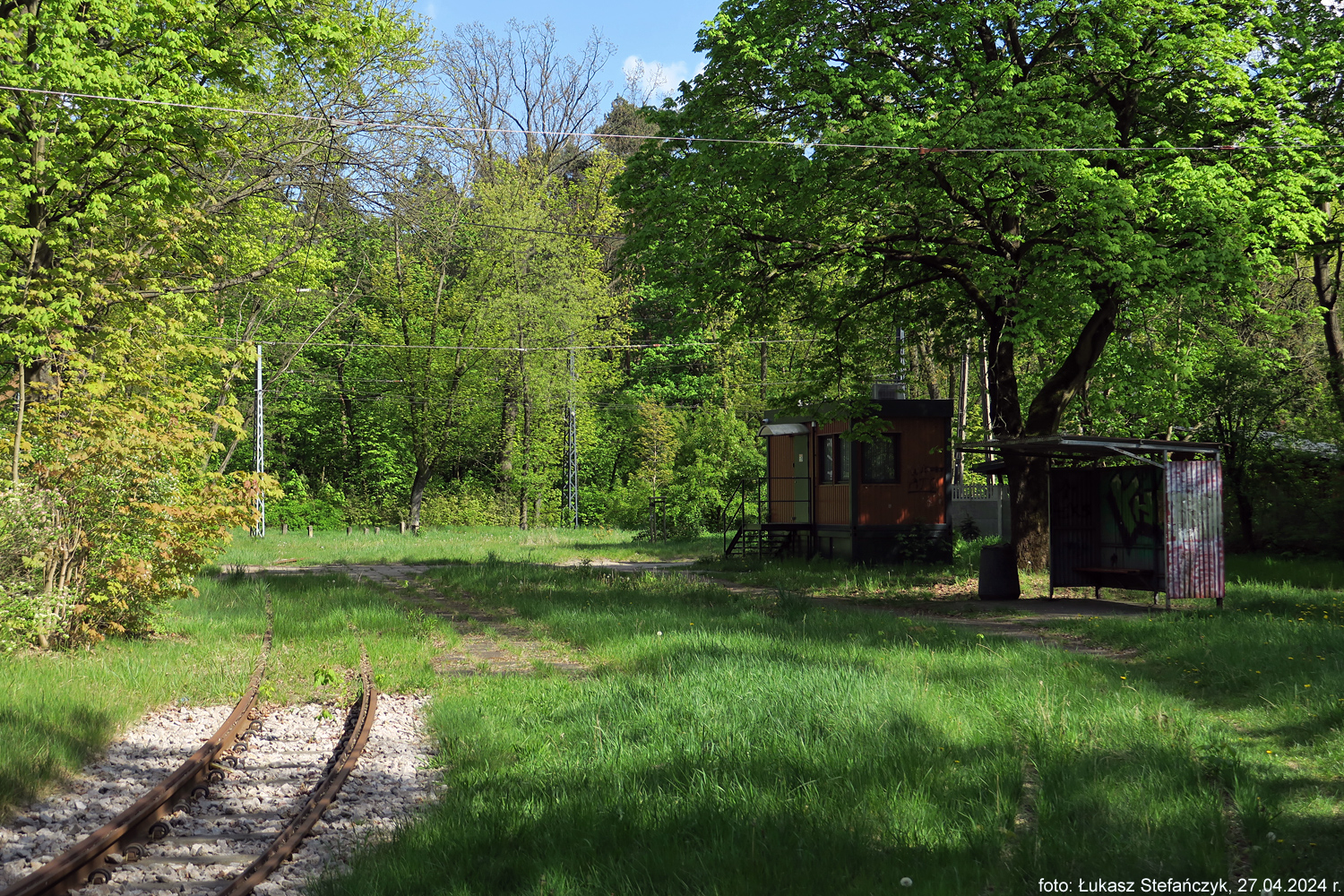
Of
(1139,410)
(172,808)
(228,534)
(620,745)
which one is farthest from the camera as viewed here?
(1139,410)

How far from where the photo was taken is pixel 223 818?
245 inches

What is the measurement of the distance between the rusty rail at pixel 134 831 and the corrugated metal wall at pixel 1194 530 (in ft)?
41.8

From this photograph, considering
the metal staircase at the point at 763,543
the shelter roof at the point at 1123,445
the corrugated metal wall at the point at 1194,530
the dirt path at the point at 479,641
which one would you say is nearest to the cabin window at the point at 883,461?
the metal staircase at the point at 763,543

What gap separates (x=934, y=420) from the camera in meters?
25.0

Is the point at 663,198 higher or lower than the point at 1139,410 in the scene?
higher

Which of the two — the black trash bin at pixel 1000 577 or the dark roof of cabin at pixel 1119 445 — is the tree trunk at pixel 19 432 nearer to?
the dark roof of cabin at pixel 1119 445

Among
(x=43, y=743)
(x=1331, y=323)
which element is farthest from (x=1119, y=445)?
(x=43, y=743)

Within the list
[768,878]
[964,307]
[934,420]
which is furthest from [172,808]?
[934,420]

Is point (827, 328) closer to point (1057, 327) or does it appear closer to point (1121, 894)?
point (1057, 327)

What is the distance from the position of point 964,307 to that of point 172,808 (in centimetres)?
1886

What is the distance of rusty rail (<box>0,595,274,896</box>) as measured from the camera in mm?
4902

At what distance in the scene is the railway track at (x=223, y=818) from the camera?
202 inches

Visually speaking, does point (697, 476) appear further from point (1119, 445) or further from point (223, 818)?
point (223, 818)

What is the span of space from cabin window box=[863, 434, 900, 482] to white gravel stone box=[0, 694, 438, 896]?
17355 mm
